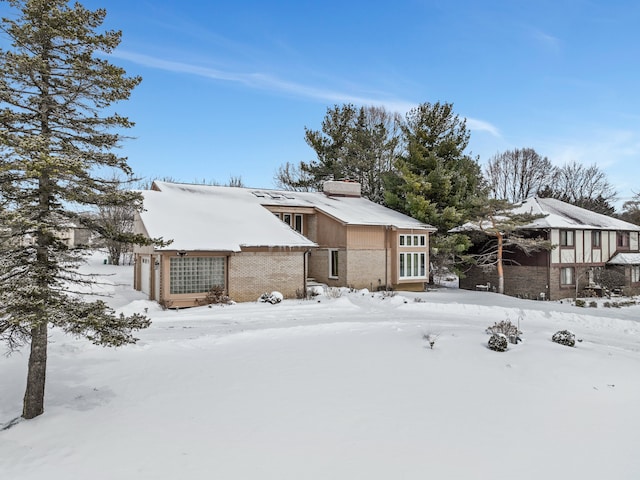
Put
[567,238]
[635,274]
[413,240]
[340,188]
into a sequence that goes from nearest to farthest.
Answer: [413,240]
[567,238]
[635,274]
[340,188]

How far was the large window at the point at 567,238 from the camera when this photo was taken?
23.8 metres

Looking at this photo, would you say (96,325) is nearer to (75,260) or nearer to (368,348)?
(75,260)

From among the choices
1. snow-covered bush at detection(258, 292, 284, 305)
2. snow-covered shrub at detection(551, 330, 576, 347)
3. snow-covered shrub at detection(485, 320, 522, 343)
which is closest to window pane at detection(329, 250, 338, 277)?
snow-covered bush at detection(258, 292, 284, 305)

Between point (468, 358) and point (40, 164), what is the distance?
9373 millimetres

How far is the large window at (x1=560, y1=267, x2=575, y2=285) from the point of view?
23.9 meters

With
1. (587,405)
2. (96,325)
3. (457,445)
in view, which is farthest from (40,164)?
(587,405)

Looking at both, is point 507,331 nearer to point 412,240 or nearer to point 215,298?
point 215,298

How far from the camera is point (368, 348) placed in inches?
402

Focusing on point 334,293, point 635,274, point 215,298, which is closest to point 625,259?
point 635,274

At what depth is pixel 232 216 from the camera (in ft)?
64.7

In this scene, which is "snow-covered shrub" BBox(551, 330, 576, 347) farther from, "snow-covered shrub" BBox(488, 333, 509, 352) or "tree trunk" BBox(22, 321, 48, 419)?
"tree trunk" BBox(22, 321, 48, 419)

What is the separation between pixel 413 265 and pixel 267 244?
9.66 meters

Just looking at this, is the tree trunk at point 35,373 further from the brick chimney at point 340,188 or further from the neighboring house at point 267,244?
the brick chimney at point 340,188

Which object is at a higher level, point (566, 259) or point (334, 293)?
point (566, 259)
